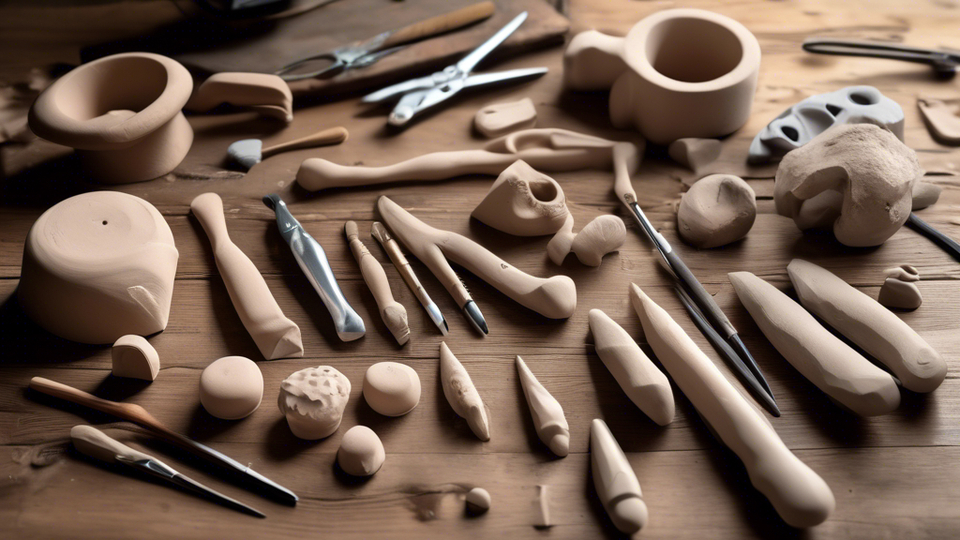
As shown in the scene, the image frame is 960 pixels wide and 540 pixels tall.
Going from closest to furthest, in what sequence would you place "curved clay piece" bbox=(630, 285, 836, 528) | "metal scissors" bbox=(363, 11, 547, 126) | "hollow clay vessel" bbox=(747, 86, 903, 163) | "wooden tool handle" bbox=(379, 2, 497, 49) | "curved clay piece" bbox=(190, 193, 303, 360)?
1. "curved clay piece" bbox=(630, 285, 836, 528)
2. "curved clay piece" bbox=(190, 193, 303, 360)
3. "hollow clay vessel" bbox=(747, 86, 903, 163)
4. "metal scissors" bbox=(363, 11, 547, 126)
5. "wooden tool handle" bbox=(379, 2, 497, 49)

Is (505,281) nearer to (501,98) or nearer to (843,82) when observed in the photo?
(501,98)

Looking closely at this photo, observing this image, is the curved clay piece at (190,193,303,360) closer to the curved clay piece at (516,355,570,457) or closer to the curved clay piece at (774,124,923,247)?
the curved clay piece at (516,355,570,457)

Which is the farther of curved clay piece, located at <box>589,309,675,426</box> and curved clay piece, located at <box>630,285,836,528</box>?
curved clay piece, located at <box>589,309,675,426</box>

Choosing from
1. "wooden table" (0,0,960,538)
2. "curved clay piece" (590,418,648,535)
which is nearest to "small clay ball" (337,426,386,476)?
"wooden table" (0,0,960,538)

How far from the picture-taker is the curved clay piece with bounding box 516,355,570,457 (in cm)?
86

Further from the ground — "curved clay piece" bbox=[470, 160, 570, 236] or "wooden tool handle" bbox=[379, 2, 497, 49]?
"wooden tool handle" bbox=[379, 2, 497, 49]

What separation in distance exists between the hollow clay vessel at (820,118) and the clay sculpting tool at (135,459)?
102 centimetres

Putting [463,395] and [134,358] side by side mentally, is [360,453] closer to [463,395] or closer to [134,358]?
[463,395]

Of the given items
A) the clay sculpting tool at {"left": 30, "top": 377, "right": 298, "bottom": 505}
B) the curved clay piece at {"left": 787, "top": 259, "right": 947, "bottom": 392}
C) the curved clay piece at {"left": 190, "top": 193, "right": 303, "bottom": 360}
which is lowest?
the clay sculpting tool at {"left": 30, "top": 377, "right": 298, "bottom": 505}

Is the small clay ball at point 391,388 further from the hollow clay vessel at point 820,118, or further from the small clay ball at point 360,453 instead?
the hollow clay vessel at point 820,118

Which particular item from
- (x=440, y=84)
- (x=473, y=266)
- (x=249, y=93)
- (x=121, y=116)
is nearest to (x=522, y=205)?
(x=473, y=266)

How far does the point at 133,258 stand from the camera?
0.97 metres

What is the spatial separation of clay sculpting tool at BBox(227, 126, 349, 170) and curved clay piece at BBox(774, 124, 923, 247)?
79 centimetres

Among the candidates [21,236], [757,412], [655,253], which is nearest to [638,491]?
[757,412]
